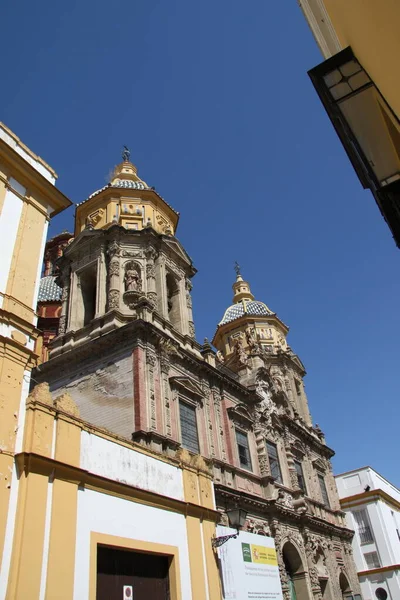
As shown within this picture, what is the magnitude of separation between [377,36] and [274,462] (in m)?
22.6

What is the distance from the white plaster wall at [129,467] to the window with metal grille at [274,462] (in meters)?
13.1

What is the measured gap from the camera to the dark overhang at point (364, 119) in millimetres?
5216

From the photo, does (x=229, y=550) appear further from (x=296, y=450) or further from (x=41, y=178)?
(x=296, y=450)

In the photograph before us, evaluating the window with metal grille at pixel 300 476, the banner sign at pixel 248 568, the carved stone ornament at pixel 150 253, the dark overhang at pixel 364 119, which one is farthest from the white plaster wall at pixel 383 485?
the dark overhang at pixel 364 119

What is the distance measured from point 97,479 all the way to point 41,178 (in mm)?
6399

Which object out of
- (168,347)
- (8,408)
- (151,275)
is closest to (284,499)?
(168,347)

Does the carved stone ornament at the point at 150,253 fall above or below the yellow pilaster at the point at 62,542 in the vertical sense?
above

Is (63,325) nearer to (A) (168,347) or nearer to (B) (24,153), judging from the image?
(A) (168,347)

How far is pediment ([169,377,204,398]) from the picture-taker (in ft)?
62.5

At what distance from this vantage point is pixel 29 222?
10.6m

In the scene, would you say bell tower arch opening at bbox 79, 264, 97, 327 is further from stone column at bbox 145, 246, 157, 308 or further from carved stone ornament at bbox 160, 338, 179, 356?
carved stone ornament at bbox 160, 338, 179, 356

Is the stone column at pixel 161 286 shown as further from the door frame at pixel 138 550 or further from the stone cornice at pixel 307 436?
the door frame at pixel 138 550

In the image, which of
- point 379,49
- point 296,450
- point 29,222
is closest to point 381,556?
point 296,450

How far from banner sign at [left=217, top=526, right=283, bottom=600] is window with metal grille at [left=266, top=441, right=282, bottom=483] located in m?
9.94
